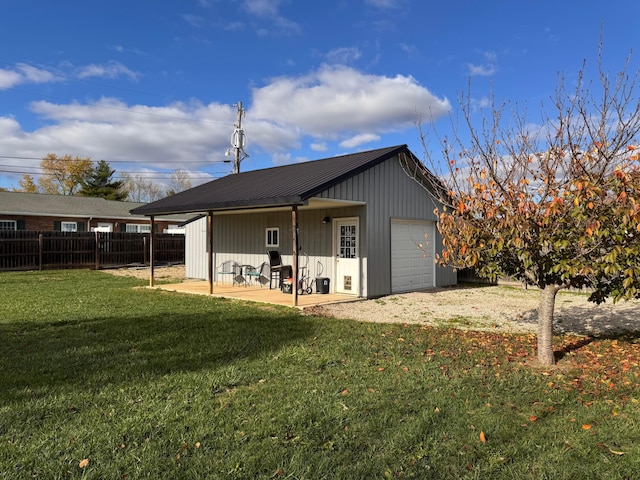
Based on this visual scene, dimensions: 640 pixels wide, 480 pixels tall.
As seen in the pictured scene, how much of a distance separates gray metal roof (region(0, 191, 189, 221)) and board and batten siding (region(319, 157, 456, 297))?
15.3 metres

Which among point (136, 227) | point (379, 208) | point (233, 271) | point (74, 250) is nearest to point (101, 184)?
point (136, 227)

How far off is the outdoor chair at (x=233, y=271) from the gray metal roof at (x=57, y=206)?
9.87 m

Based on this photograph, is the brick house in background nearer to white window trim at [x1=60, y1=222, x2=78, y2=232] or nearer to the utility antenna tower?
white window trim at [x1=60, y1=222, x2=78, y2=232]

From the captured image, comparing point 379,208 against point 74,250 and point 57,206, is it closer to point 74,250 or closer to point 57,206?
point 74,250

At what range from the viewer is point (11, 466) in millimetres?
2533

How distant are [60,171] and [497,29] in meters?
41.1

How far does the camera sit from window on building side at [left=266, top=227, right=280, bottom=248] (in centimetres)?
1263

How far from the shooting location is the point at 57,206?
23906 millimetres

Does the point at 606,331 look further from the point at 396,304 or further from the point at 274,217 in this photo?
the point at 274,217

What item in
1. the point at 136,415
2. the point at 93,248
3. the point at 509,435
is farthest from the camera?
the point at 93,248

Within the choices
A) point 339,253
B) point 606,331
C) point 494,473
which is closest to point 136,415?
point 494,473

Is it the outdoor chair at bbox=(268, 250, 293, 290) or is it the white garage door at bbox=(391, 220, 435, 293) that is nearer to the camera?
the white garage door at bbox=(391, 220, 435, 293)

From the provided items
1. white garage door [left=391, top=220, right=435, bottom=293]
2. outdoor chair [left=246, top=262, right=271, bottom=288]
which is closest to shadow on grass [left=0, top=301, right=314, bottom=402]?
white garage door [left=391, top=220, right=435, bottom=293]

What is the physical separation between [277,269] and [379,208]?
3235 millimetres
